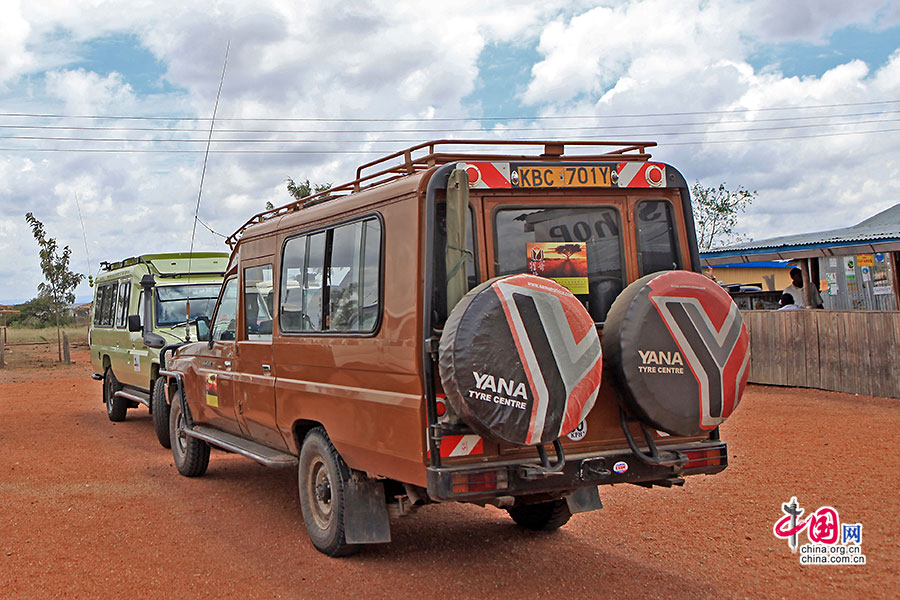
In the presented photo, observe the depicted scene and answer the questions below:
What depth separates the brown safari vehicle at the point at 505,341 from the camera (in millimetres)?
4641

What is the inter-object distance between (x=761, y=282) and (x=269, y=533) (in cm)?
2456

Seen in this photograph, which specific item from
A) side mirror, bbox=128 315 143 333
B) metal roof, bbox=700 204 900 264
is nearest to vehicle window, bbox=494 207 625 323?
side mirror, bbox=128 315 143 333

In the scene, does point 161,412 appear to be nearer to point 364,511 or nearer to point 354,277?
point 364,511

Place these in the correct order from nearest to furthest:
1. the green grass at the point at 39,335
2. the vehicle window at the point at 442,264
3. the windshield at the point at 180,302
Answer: the vehicle window at the point at 442,264, the windshield at the point at 180,302, the green grass at the point at 39,335

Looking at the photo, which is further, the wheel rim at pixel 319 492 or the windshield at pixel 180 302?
the windshield at pixel 180 302

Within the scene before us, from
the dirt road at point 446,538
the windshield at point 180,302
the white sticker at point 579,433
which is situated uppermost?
the windshield at point 180,302

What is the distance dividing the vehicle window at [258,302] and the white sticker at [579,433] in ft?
9.36

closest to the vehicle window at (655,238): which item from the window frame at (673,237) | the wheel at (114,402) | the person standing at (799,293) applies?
the window frame at (673,237)

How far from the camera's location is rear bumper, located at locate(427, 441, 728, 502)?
4742 millimetres

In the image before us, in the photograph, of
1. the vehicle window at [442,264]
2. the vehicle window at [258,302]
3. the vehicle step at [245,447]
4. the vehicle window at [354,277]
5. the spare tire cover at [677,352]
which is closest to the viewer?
the spare tire cover at [677,352]

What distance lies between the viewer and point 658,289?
4.95 meters

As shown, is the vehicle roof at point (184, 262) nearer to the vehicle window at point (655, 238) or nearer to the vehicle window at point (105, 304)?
the vehicle window at point (105, 304)

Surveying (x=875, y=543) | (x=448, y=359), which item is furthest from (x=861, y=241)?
(x=448, y=359)

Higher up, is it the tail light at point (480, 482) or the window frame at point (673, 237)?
the window frame at point (673, 237)
